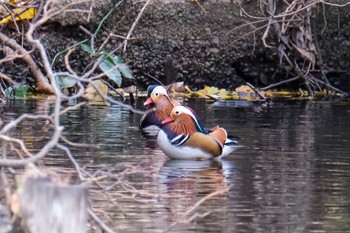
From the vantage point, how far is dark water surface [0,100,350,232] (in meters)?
6.59

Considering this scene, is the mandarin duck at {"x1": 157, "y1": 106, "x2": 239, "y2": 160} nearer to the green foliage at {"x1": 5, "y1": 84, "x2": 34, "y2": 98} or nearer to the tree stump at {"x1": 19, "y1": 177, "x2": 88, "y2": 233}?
the green foliage at {"x1": 5, "y1": 84, "x2": 34, "y2": 98}

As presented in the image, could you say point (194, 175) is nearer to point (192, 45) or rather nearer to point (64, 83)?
point (64, 83)

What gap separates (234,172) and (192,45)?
8.11 metres

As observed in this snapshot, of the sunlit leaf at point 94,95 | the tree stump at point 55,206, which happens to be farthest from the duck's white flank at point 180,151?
the tree stump at point 55,206

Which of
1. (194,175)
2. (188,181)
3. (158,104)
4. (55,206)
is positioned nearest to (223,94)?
(158,104)

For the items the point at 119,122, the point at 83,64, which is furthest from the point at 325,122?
the point at 83,64

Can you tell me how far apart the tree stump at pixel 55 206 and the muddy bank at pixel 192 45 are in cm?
1187

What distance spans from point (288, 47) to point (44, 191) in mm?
12076

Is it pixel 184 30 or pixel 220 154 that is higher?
pixel 184 30

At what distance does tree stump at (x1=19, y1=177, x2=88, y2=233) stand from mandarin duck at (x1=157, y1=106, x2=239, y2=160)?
16.3 ft

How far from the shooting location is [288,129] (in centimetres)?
1130

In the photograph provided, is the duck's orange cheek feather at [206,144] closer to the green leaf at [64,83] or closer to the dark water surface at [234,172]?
the dark water surface at [234,172]

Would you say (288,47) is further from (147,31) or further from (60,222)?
(60,222)

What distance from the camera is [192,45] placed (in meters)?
16.5
